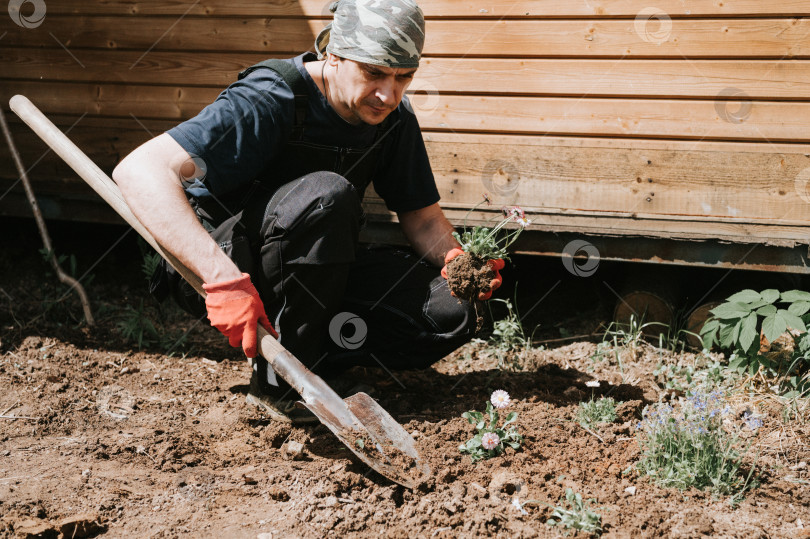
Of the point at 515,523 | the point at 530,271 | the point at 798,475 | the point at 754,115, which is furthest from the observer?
the point at 530,271

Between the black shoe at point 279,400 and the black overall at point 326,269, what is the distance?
0.15 meters

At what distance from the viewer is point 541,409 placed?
2.88 meters

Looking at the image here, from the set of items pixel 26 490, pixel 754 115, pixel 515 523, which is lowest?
pixel 26 490

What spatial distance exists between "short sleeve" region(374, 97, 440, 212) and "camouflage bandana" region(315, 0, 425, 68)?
1.55 feet

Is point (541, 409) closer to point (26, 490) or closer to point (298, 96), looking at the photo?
point (298, 96)

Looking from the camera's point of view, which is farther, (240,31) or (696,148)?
(240,31)

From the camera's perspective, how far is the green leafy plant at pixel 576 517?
6.95ft

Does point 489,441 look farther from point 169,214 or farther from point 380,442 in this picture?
point 169,214

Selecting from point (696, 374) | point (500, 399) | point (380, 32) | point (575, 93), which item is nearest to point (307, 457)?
point (500, 399)

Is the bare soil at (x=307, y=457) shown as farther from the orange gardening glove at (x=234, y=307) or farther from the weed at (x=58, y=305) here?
the orange gardening glove at (x=234, y=307)

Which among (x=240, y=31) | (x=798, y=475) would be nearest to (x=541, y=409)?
(x=798, y=475)

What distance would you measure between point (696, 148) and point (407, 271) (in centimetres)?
175

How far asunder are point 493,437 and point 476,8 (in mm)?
2376

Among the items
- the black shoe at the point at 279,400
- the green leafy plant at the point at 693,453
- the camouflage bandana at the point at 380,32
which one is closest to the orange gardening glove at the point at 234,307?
the black shoe at the point at 279,400
